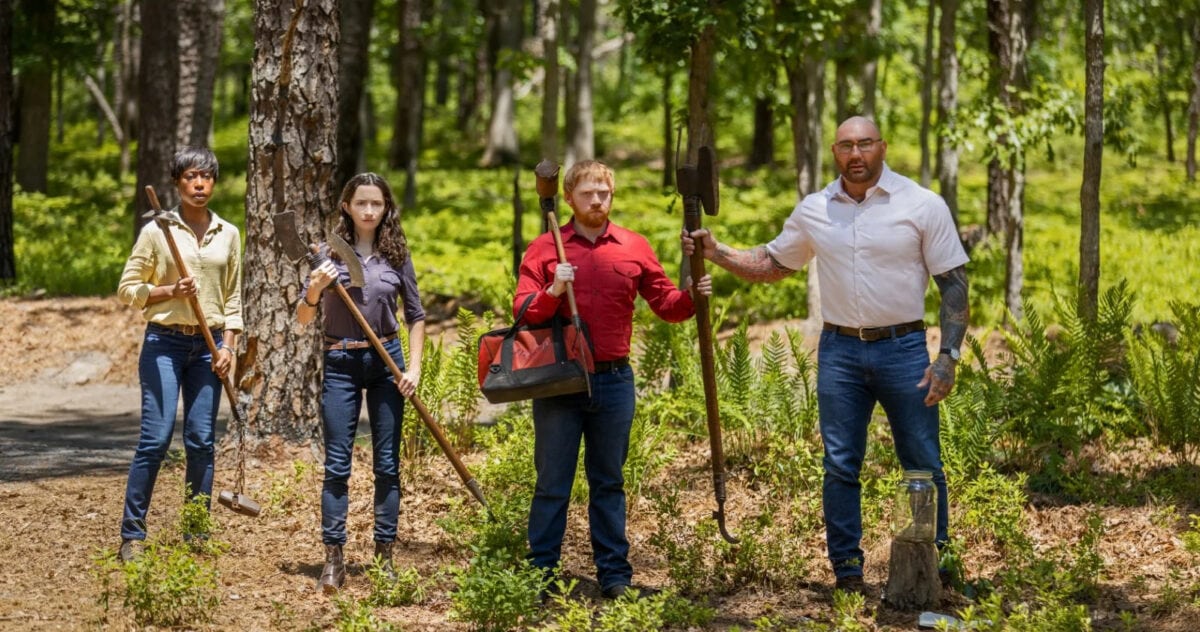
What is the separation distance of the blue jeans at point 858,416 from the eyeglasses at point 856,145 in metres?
0.84

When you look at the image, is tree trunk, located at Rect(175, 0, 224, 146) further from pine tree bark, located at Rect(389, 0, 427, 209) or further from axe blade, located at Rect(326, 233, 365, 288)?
axe blade, located at Rect(326, 233, 365, 288)

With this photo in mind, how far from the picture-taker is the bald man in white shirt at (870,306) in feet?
18.7

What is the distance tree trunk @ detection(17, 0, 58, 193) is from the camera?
25234mm

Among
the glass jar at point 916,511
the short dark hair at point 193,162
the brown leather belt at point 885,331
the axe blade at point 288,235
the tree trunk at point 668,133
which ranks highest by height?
the tree trunk at point 668,133

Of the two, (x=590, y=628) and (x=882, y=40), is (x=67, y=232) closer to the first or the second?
(x=882, y=40)

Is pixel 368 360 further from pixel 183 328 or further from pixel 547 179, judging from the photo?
pixel 547 179

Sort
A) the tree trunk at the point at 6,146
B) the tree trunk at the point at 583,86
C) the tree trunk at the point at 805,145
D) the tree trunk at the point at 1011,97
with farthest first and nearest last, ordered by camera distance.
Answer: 1. the tree trunk at the point at 583,86
2. the tree trunk at the point at 6,146
3. the tree trunk at the point at 1011,97
4. the tree trunk at the point at 805,145

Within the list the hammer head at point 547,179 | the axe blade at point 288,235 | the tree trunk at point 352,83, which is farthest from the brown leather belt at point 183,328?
the tree trunk at point 352,83

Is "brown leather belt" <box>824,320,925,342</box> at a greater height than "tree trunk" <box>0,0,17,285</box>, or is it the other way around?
"tree trunk" <box>0,0,17,285</box>

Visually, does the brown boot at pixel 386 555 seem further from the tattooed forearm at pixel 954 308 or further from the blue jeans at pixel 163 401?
the tattooed forearm at pixel 954 308

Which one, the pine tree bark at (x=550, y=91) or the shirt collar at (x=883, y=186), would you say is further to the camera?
the pine tree bark at (x=550, y=91)


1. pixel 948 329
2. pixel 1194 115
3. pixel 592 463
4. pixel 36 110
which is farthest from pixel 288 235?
pixel 1194 115

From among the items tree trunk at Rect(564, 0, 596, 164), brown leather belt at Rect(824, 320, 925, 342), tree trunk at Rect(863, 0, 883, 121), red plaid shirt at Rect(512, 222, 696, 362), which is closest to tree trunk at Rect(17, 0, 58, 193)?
tree trunk at Rect(564, 0, 596, 164)

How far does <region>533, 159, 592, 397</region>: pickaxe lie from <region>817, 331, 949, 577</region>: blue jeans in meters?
1.12
